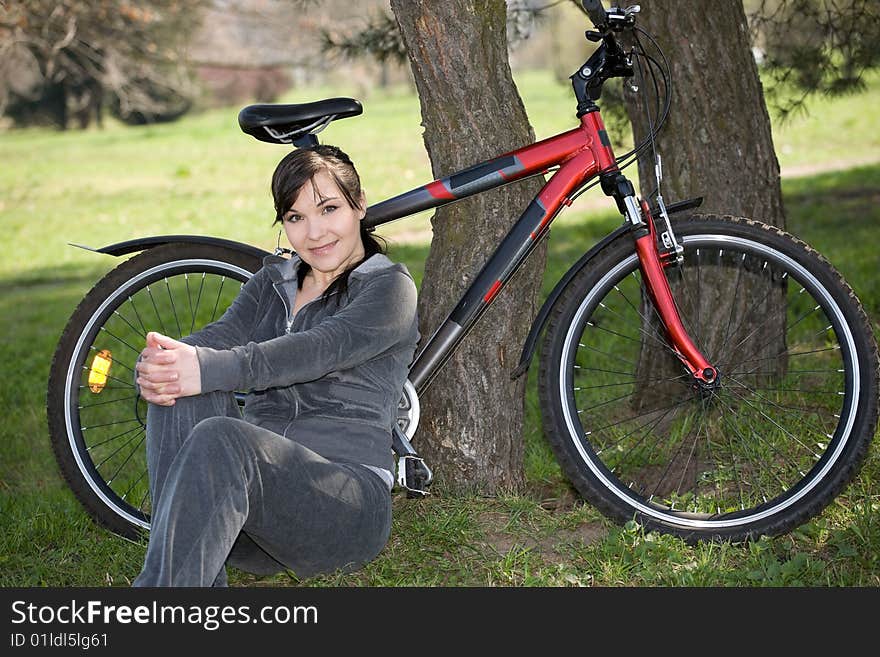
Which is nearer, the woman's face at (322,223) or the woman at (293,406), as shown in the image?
the woman at (293,406)

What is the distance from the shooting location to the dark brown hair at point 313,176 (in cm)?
277

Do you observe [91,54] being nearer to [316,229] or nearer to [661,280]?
[316,229]

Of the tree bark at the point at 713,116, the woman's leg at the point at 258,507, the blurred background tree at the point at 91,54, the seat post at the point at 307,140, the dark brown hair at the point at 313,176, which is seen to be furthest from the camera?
the blurred background tree at the point at 91,54

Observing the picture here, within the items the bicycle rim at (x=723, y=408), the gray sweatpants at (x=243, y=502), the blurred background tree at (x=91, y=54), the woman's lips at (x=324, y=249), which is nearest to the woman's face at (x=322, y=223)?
the woman's lips at (x=324, y=249)

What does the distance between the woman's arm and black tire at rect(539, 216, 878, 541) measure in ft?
1.69

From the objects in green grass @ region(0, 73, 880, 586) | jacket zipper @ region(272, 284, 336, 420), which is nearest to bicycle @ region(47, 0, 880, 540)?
green grass @ region(0, 73, 880, 586)

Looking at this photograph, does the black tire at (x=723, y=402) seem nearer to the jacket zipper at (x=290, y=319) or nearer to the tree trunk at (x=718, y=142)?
the tree trunk at (x=718, y=142)

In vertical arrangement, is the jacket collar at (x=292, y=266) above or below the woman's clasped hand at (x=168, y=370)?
above

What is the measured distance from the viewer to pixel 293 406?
9.18ft

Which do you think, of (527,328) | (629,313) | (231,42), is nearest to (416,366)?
(527,328)

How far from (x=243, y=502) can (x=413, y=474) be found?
697 mm

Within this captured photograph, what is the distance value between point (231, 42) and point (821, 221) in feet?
77.6
